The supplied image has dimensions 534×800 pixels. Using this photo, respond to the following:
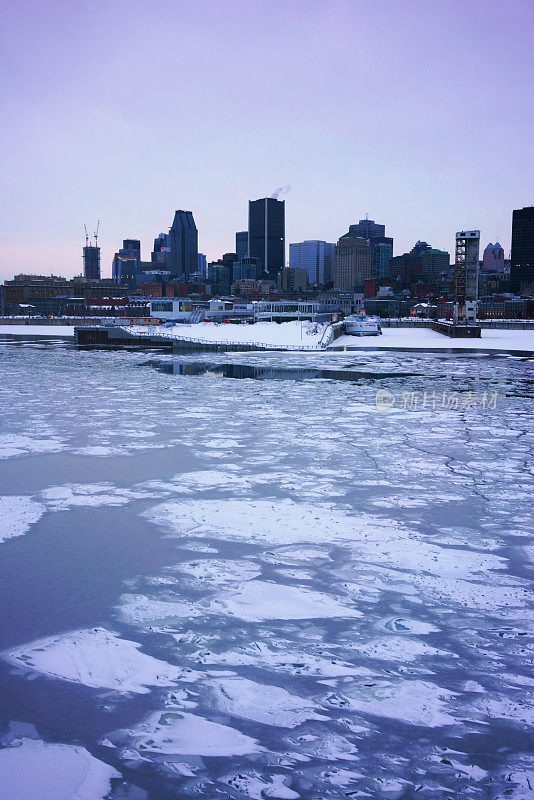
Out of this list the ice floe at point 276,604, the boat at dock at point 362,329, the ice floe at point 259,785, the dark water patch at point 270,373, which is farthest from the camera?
the boat at dock at point 362,329

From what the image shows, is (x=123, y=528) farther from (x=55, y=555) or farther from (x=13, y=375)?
(x=13, y=375)

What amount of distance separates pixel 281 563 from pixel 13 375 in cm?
2471

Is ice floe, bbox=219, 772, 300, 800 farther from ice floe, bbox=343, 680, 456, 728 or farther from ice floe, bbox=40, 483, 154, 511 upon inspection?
ice floe, bbox=40, 483, 154, 511

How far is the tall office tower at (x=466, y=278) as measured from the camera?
244ft

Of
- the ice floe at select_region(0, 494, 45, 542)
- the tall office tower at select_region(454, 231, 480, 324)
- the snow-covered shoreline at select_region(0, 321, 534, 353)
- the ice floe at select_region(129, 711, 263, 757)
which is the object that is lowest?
the ice floe at select_region(129, 711, 263, 757)

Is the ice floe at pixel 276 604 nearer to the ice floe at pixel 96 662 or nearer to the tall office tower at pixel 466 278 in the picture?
the ice floe at pixel 96 662

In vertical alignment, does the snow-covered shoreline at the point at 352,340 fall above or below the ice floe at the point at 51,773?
above

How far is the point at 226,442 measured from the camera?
1398cm

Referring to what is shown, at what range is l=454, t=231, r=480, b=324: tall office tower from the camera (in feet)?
244
